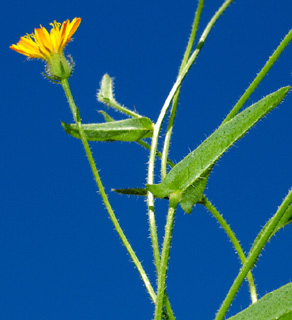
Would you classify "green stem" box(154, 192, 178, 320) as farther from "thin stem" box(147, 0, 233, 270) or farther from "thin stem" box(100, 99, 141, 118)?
"thin stem" box(100, 99, 141, 118)

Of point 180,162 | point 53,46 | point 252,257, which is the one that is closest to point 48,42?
point 53,46

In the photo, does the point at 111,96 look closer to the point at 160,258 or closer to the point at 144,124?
the point at 144,124

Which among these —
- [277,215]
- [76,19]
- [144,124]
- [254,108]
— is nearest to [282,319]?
[277,215]

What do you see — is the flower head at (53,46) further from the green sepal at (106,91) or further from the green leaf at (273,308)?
the green leaf at (273,308)

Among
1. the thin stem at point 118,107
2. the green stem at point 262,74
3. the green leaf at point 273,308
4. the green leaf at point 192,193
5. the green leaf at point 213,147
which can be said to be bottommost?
the green leaf at point 273,308

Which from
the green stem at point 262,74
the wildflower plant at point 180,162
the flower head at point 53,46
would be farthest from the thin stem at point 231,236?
the flower head at point 53,46

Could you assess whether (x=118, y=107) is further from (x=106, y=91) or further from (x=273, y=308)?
(x=273, y=308)

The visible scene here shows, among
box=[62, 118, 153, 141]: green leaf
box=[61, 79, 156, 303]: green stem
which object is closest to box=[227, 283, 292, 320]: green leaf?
box=[61, 79, 156, 303]: green stem

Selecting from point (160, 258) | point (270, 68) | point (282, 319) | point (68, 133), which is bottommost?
point (282, 319)
